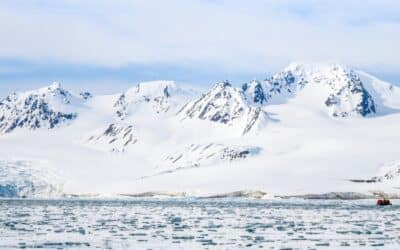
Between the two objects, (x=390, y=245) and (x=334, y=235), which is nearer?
(x=390, y=245)

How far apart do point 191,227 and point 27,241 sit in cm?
2492

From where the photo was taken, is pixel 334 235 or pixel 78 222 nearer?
pixel 334 235

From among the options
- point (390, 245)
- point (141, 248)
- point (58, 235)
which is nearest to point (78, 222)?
point (58, 235)

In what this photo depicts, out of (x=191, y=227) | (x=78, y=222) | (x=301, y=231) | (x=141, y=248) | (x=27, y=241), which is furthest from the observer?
(x=78, y=222)

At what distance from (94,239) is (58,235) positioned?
5.99 metres

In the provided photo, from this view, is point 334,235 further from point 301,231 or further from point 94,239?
point 94,239

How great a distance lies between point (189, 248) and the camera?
226 ft

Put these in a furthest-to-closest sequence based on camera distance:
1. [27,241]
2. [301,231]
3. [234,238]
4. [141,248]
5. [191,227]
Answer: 1. [191,227]
2. [301,231]
3. [234,238]
4. [27,241]
5. [141,248]

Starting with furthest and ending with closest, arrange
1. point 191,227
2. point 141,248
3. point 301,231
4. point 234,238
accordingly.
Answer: point 191,227, point 301,231, point 234,238, point 141,248

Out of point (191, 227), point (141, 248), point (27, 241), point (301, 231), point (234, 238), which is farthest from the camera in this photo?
point (191, 227)

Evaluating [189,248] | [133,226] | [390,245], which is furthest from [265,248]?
[133,226]

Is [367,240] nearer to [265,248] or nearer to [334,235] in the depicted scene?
[334,235]

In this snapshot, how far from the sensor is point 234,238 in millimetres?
78312

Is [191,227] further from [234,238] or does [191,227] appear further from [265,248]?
[265,248]
